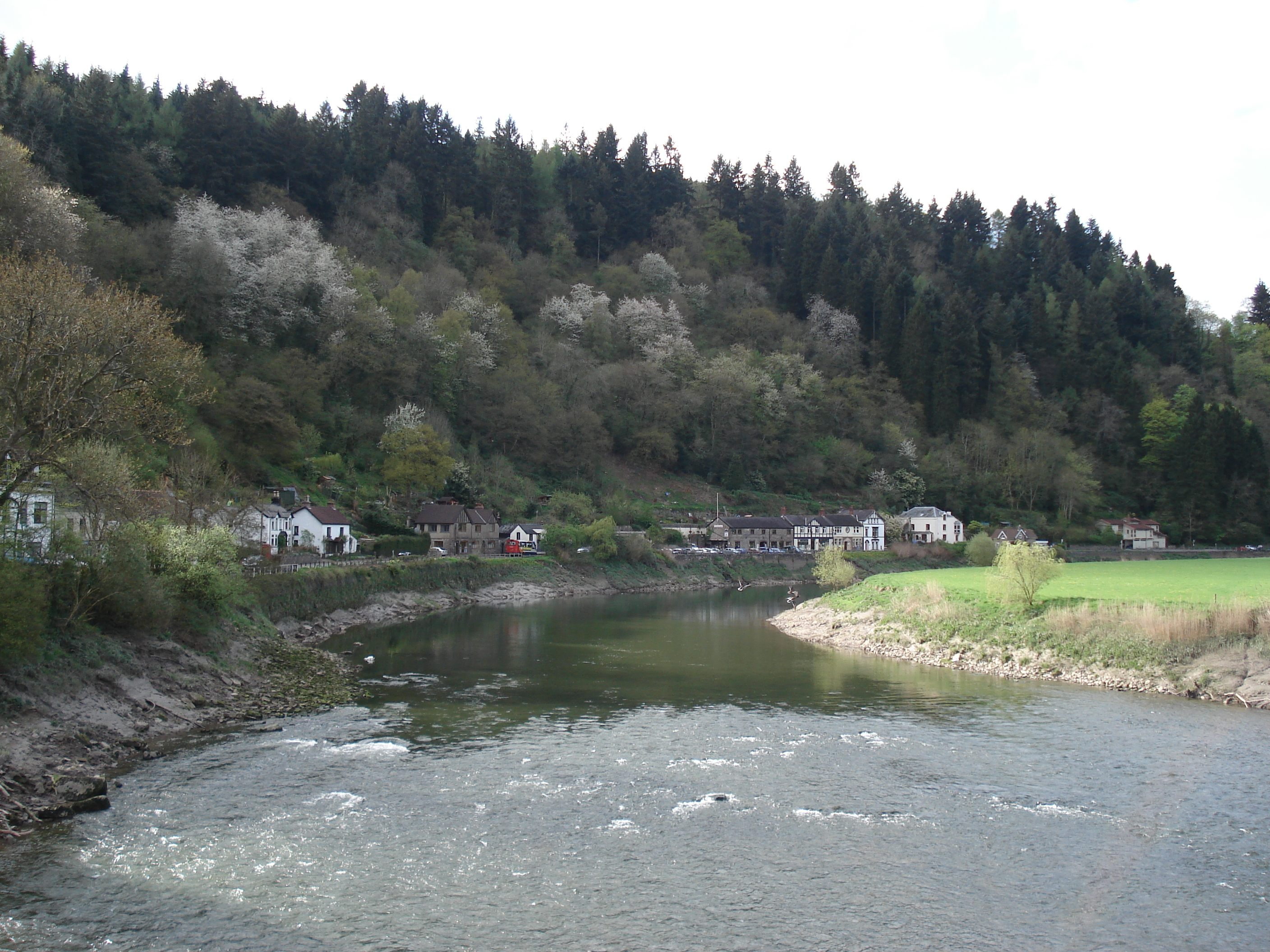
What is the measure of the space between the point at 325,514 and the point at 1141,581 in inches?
2126

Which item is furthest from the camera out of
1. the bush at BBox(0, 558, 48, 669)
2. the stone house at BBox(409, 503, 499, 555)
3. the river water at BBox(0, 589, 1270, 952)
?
the stone house at BBox(409, 503, 499, 555)

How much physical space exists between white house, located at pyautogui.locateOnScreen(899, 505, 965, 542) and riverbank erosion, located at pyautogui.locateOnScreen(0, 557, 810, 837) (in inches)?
2555

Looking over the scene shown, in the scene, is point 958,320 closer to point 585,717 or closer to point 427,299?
point 427,299

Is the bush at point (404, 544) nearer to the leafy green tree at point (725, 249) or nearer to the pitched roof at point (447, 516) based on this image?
the pitched roof at point (447, 516)

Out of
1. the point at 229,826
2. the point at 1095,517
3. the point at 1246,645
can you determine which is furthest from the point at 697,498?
the point at 229,826

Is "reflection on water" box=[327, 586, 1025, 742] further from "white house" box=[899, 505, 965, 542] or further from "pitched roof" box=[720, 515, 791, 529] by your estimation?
"white house" box=[899, 505, 965, 542]

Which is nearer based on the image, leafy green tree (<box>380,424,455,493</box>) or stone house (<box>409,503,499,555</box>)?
stone house (<box>409,503,499,555</box>)

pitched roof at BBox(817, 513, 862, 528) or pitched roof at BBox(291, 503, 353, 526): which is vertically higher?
pitched roof at BBox(291, 503, 353, 526)

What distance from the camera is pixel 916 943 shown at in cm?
1330

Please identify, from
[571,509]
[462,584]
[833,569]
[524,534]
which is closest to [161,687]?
[462,584]

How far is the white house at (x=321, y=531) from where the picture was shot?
2410 inches

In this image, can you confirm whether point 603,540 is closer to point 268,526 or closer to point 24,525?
point 268,526

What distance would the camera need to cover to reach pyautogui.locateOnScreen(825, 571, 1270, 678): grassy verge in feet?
101

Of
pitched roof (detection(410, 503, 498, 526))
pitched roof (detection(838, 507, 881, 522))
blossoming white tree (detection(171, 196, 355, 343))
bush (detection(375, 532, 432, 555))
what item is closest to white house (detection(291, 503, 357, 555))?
bush (detection(375, 532, 432, 555))
